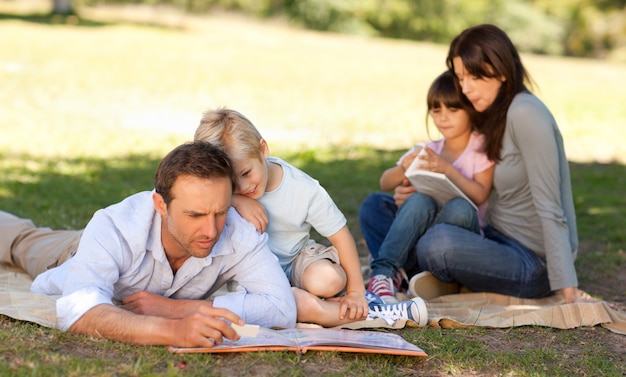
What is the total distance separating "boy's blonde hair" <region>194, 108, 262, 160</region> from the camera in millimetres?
4105

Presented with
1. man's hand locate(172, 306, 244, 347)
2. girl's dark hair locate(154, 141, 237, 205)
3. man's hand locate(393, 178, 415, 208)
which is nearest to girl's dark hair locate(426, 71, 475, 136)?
man's hand locate(393, 178, 415, 208)

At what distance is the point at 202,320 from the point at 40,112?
9.75 metres

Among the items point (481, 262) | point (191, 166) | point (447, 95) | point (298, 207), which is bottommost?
point (481, 262)

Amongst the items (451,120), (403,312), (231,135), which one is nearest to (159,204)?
(231,135)

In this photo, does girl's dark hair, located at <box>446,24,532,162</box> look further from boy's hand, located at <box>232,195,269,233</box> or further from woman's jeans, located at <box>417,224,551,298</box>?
boy's hand, located at <box>232,195,269,233</box>

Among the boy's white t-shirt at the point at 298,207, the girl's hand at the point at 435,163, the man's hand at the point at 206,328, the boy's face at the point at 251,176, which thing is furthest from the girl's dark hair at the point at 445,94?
the man's hand at the point at 206,328

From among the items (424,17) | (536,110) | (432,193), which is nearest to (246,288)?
(432,193)

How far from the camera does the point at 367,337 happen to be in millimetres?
3920

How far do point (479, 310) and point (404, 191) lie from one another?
96cm

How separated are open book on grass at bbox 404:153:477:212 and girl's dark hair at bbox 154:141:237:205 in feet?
5.25

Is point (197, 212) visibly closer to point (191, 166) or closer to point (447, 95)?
point (191, 166)

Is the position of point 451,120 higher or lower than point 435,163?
higher

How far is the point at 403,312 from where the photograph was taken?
4.40m

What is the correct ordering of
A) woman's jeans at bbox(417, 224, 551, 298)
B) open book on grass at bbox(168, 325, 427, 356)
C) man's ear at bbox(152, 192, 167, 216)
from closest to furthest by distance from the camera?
1. open book on grass at bbox(168, 325, 427, 356)
2. man's ear at bbox(152, 192, 167, 216)
3. woman's jeans at bbox(417, 224, 551, 298)
